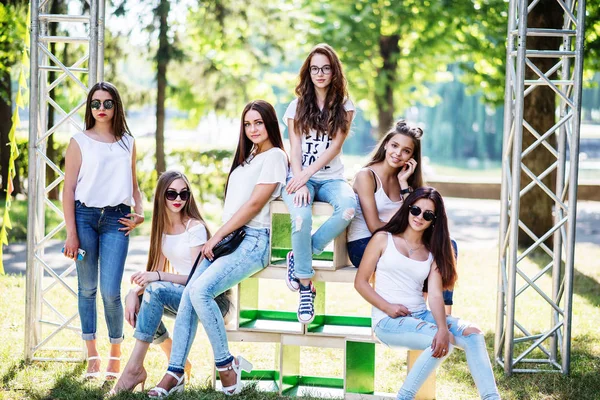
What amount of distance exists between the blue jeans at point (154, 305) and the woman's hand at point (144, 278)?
0.18 ft

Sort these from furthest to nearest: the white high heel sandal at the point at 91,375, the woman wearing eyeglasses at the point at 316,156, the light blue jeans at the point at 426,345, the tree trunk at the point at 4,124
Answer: the tree trunk at the point at 4,124 < the white high heel sandal at the point at 91,375 < the woman wearing eyeglasses at the point at 316,156 < the light blue jeans at the point at 426,345

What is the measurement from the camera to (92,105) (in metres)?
4.82

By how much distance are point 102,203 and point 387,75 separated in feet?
44.3

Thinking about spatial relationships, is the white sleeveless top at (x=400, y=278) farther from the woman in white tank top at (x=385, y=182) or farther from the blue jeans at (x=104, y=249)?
the blue jeans at (x=104, y=249)

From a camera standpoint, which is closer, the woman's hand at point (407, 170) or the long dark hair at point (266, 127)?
the long dark hair at point (266, 127)

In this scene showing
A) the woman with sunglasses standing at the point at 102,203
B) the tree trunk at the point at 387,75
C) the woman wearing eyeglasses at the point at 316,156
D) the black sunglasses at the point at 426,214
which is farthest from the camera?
the tree trunk at the point at 387,75

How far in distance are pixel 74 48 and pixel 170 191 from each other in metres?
11.6

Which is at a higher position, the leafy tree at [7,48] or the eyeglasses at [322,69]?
the leafy tree at [7,48]

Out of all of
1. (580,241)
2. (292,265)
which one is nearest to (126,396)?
(292,265)

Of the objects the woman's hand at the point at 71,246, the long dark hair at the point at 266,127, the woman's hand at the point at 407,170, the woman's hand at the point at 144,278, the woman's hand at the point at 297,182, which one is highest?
the long dark hair at the point at 266,127

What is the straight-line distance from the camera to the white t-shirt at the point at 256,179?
464 cm

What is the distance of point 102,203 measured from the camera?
4773 millimetres

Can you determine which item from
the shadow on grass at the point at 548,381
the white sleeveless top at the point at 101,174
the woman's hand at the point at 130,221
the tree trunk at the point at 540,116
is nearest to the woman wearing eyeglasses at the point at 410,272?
the shadow on grass at the point at 548,381

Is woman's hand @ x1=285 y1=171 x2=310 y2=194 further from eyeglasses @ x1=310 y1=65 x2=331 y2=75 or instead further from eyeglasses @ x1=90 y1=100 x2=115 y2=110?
eyeglasses @ x1=90 y1=100 x2=115 y2=110
